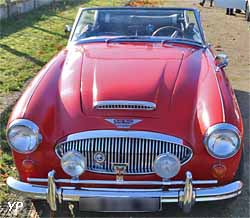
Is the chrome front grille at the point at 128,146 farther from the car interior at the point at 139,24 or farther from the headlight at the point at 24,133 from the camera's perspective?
the car interior at the point at 139,24

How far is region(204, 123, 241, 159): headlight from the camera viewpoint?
317 cm

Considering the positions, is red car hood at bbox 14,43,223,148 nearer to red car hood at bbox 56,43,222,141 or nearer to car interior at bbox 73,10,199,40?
red car hood at bbox 56,43,222,141

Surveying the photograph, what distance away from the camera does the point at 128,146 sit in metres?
3.19

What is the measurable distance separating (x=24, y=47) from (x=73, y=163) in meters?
6.51

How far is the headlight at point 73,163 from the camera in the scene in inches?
125

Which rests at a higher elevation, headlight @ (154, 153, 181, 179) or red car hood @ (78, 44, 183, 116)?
red car hood @ (78, 44, 183, 116)

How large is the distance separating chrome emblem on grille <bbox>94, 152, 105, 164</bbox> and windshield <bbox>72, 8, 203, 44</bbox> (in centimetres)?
195

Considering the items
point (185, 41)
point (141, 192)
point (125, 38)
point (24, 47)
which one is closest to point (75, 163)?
point (141, 192)

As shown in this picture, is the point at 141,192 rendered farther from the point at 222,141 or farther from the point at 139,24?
the point at 139,24

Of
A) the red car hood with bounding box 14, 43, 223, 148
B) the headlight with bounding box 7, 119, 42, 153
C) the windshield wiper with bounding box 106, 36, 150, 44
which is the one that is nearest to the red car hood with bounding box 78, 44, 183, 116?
the red car hood with bounding box 14, 43, 223, 148

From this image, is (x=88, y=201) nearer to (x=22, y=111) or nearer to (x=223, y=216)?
(x=22, y=111)

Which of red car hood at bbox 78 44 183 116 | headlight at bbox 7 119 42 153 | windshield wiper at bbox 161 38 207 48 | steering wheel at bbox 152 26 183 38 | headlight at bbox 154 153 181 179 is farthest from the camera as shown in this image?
steering wheel at bbox 152 26 183 38

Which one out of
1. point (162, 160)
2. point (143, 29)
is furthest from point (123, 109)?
point (143, 29)

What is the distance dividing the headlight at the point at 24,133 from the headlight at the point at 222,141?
3.91ft
